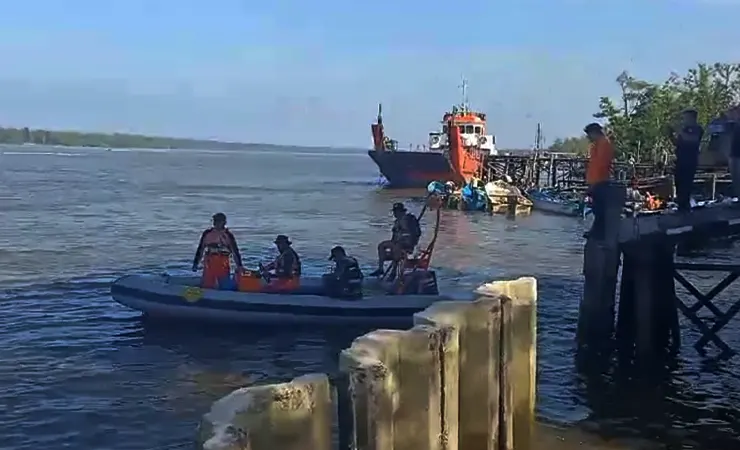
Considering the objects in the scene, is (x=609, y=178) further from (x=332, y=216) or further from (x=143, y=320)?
(x=332, y=216)

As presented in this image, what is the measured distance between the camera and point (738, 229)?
11562mm

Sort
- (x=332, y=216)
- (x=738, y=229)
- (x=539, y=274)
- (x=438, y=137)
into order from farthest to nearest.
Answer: (x=438, y=137)
(x=332, y=216)
(x=539, y=274)
(x=738, y=229)

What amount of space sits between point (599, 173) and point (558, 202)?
102ft

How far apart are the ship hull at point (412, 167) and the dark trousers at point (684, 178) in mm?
45362

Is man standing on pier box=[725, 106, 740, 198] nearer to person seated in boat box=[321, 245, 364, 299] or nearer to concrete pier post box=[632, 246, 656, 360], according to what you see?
concrete pier post box=[632, 246, 656, 360]

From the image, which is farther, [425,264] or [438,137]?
[438,137]

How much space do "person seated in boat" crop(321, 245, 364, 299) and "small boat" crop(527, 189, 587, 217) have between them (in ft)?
83.2

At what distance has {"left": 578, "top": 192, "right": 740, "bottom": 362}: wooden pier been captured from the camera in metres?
11.7

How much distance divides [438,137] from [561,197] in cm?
2066

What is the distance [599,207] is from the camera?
12109 mm

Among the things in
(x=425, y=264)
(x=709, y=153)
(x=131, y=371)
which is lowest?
(x=131, y=371)

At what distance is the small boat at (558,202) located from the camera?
40750 mm

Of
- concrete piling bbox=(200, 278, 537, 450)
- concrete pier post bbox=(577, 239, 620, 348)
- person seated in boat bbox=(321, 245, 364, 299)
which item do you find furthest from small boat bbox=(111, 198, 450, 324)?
concrete piling bbox=(200, 278, 537, 450)

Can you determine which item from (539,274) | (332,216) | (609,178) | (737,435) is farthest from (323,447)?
(332,216)
